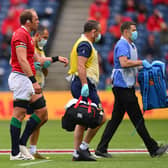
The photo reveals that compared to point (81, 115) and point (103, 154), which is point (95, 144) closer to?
point (103, 154)

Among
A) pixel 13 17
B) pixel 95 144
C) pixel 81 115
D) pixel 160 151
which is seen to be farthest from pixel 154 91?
pixel 13 17

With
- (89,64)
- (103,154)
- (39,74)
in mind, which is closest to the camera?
(89,64)

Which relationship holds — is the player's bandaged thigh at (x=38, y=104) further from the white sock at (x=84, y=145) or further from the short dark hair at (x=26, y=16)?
the short dark hair at (x=26, y=16)

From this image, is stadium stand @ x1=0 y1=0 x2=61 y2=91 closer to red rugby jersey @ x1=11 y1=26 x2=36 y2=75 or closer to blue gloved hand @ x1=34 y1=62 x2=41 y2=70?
blue gloved hand @ x1=34 y1=62 x2=41 y2=70

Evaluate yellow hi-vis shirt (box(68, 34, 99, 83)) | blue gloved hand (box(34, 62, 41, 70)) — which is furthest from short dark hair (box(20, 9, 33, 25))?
blue gloved hand (box(34, 62, 41, 70))

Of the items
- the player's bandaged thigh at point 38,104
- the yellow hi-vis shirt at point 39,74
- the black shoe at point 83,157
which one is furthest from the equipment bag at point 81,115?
the yellow hi-vis shirt at point 39,74

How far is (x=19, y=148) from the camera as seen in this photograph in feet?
35.8

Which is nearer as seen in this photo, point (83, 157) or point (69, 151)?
point (83, 157)

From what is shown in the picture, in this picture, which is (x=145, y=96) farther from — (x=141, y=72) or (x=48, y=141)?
(x=48, y=141)

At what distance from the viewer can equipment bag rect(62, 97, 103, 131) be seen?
34.3ft

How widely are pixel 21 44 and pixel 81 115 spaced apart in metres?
1.26

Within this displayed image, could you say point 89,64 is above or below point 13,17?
below

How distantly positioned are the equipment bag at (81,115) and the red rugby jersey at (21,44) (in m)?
0.84

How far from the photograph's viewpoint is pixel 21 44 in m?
10.5
